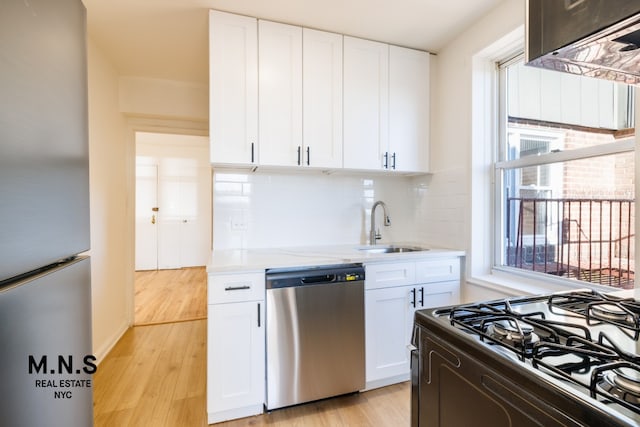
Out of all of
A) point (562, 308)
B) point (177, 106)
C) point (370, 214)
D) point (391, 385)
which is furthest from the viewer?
point (177, 106)

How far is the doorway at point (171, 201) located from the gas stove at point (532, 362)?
5299mm

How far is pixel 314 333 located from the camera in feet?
5.67

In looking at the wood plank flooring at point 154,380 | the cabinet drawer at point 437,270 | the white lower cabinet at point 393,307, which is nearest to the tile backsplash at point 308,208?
the cabinet drawer at point 437,270

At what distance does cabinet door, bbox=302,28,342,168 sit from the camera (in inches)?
82.3

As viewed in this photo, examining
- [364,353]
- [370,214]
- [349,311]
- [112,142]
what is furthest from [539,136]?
[112,142]

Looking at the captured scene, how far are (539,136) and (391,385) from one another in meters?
1.90

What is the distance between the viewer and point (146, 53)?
7.98 ft

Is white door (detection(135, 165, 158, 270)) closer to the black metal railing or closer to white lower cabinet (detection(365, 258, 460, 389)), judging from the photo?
white lower cabinet (detection(365, 258, 460, 389))

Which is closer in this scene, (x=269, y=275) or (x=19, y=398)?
(x=19, y=398)

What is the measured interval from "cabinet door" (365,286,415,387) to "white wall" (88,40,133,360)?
2.09 metres

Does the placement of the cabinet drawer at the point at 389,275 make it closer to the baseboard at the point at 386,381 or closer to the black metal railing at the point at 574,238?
the baseboard at the point at 386,381

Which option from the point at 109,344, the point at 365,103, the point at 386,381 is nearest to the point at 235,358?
the point at 386,381

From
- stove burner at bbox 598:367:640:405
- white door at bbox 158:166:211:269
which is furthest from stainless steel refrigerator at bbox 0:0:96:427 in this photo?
white door at bbox 158:166:211:269

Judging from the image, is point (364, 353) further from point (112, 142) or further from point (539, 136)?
point (112, 142)
